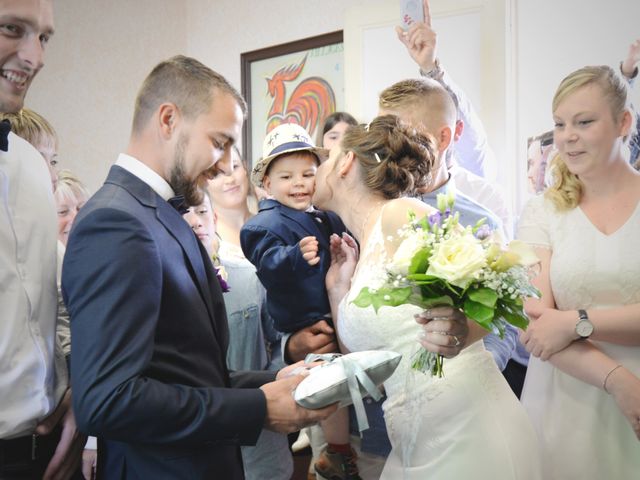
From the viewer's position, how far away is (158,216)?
1422mm

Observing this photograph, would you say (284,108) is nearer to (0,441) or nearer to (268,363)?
(268,363)

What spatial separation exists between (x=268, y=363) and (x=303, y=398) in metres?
1.38

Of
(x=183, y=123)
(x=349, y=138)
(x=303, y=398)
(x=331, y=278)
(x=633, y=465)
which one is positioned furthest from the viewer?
(x=331, y=278)

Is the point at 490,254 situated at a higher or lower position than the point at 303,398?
higher

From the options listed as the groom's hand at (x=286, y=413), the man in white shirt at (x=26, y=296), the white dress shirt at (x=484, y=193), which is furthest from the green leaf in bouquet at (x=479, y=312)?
the white dress shirt at (x=484, y=193)

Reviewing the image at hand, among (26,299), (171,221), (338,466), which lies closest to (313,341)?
(338,466)

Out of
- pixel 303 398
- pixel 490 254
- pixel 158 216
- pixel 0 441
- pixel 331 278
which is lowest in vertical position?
pixel 0 441

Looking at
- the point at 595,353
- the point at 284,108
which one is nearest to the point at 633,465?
the point at 595,353

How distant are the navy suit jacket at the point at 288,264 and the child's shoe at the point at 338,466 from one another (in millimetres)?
549

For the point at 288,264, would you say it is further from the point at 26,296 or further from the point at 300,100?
the point at 300,100

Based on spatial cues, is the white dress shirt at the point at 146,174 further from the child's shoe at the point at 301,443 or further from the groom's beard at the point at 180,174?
the child's shoe at the point at 301,443

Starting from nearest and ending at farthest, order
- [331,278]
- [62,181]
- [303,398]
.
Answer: [303,398] → [331,278] → [62,181]

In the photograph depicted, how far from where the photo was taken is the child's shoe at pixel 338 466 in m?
2.44

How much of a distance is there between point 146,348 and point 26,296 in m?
0.42
